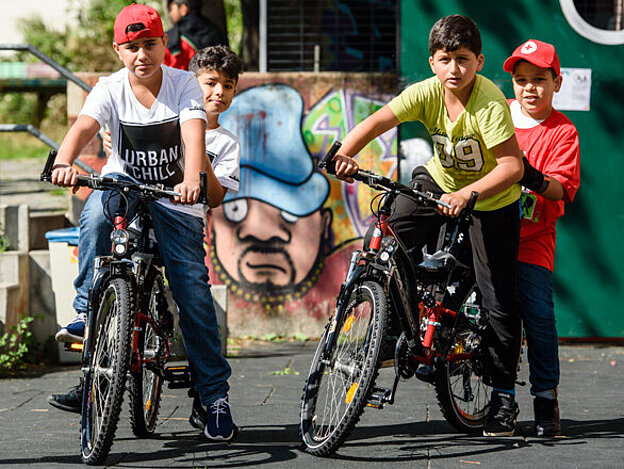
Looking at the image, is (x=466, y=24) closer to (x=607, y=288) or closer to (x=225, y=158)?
(x=225, y=158)

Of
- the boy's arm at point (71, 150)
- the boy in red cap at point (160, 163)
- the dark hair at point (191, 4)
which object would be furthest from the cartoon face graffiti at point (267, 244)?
the boy's arm at point (71, 150)

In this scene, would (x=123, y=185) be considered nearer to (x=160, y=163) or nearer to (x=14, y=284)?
(x=160, y=163)

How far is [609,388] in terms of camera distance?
603cm

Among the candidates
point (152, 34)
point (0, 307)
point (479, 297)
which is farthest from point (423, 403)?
point (0, 307)

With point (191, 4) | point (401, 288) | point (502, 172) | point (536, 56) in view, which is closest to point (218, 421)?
point (401, 288)

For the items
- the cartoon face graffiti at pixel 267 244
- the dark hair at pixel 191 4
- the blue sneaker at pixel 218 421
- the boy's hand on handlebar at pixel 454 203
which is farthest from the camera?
the dark hair at pixel 191 4

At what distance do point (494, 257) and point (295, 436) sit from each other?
1260 millimetres

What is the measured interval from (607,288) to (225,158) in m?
3.96

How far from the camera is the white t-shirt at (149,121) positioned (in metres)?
4.30

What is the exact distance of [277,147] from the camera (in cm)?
789

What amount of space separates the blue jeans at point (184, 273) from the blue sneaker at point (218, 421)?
0.03 meters

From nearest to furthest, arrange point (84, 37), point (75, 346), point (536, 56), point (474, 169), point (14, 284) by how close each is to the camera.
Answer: point (75, 346)
point (474, 169)
point (536, 56)
point (14, 284)
point (84, 37)

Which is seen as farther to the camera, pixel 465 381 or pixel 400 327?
pixel 465 381

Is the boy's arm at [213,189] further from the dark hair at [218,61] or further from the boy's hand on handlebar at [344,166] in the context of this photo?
the dark hair at [218,61]
